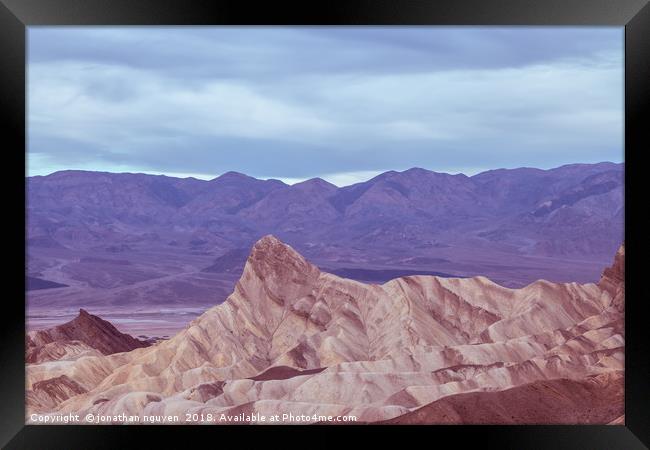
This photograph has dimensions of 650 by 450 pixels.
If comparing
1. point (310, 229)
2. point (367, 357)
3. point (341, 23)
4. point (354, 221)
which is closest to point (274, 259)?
point (310, 229)

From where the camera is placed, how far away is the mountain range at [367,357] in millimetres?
8914

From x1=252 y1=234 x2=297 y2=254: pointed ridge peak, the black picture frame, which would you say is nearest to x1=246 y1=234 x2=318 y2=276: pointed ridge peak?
x1=252 y1=234 x2=297 y2=254: pointed ridge peak

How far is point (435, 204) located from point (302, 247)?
6.88 feet

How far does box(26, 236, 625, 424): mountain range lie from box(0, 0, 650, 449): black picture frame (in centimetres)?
124

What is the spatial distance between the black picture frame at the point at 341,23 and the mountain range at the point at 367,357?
1.24 meters

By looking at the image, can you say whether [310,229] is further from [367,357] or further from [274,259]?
[367,357]

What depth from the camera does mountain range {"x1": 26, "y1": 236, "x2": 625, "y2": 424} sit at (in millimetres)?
8914

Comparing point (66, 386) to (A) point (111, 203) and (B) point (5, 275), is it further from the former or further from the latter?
(B) point (5, 275)

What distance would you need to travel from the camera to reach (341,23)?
22.6ft

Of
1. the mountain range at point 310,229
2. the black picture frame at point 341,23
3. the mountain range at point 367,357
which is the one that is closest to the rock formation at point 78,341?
the mountain range at point 367,357

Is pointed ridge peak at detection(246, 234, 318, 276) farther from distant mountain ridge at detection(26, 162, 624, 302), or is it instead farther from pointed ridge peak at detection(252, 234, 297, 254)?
distant mountain ridge at detection(26, 162, 624, 302)

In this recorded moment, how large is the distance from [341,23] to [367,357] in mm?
6299

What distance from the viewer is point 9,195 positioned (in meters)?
6.88

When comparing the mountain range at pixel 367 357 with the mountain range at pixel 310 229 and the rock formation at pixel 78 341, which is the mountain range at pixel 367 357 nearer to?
the rock formation at pixel 78 341
